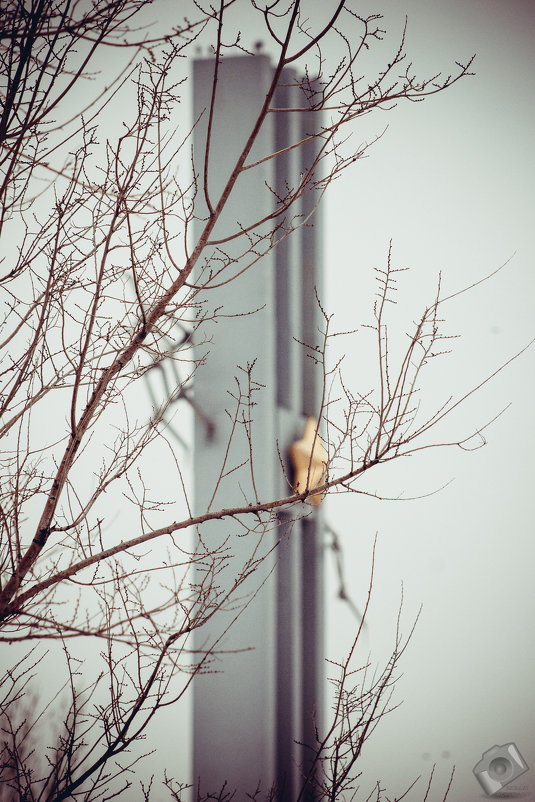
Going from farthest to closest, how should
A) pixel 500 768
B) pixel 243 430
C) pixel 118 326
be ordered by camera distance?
pixel 500 768 → pixel 243 430 → pixel 118 326

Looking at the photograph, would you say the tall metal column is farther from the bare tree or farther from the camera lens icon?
the camera lens icon

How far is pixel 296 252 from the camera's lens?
11.3ft

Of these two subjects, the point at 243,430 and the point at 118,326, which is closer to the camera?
the point at 118,326

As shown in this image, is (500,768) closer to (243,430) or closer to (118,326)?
(243,430)

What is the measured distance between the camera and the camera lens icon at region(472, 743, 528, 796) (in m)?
3.42

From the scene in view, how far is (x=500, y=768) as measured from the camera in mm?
3445

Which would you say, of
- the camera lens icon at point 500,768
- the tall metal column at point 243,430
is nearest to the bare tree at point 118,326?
the tall metal column at point 243,430

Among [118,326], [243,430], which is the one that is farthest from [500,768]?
[118,326]

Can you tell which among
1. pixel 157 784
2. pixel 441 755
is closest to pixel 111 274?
pixel 157 784

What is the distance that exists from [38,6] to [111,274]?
652 millimetres

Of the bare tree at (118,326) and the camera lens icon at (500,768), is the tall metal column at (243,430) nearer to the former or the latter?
the bare tree at (118,326)

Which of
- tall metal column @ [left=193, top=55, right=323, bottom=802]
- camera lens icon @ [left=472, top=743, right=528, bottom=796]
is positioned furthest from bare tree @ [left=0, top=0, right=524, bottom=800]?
camera lens icon @ [left=472, top=743, right=528, bottom=796]

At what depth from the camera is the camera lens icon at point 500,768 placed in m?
3.42

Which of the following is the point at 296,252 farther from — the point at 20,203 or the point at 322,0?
the point at 20,203
